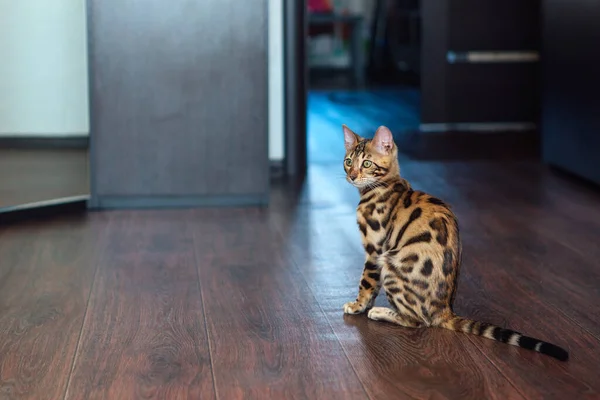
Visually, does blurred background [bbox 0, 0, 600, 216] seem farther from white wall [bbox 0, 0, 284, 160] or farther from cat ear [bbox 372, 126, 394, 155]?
cat ear [bbox 372, 126, 394, 155]

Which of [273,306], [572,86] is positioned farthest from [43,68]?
[572,86]

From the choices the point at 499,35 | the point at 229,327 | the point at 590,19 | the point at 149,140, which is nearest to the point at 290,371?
the point at 229,327

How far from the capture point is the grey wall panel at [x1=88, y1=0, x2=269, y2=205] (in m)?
4.46

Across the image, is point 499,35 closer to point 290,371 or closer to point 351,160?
point 351,160

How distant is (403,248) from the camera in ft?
9.11

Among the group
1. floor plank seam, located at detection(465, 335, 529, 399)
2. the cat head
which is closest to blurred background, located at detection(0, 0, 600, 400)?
floor plank seam, located at detection(465, 335, 529, 399)

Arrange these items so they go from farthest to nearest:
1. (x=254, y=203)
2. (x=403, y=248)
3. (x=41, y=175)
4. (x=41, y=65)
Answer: (x=254, y=203) < (x=41, y=175) < (x=41, y=65) < (x=403, y=248)

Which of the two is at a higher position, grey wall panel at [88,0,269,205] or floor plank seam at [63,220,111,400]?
grey wall panel at [88,0,269,205]

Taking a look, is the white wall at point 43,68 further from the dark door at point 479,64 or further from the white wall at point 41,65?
the dark door at point 479,64

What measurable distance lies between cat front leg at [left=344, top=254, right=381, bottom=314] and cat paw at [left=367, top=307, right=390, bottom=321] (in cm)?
5

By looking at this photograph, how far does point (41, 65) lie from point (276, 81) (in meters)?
1.49

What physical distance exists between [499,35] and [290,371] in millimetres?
5011

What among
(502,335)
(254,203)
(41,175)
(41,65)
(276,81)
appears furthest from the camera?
(276,81)

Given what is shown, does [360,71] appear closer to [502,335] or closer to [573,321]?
[573,321]
